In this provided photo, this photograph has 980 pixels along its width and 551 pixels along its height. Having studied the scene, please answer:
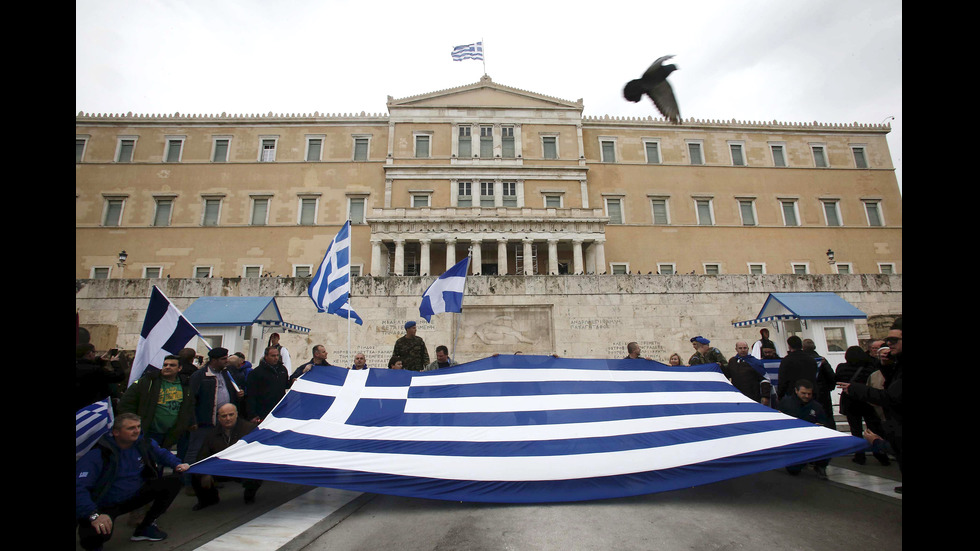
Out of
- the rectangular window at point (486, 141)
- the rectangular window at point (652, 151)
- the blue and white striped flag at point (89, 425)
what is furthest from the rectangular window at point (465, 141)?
the blue and white striped flag at point (89, 425)

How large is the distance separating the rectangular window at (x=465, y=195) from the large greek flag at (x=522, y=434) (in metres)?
26.8

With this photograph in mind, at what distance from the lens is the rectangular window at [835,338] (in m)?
10.7

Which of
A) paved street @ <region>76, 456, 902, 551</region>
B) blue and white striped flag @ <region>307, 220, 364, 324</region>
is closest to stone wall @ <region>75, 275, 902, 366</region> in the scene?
blue and white striped flag @ <region>307, 220, 364, 324</region>

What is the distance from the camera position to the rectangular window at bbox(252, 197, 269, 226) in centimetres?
3180

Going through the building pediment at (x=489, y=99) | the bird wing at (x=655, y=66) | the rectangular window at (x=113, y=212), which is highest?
the building pediment at (x=489, y=99)

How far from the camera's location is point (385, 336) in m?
12.6

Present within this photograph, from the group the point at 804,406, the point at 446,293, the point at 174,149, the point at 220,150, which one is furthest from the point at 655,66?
the point at 174,149

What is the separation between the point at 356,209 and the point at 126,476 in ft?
97.9

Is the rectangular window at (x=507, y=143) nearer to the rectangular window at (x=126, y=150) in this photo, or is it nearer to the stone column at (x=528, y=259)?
the stone column at (x=528, y=259)

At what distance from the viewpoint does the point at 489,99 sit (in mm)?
34344

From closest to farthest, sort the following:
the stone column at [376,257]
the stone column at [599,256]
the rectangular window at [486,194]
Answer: the stone column at [376,257], the stone column at [599,256], the rectangular window at [486,194]

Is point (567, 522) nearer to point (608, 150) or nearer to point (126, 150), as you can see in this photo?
point (608, 150)
